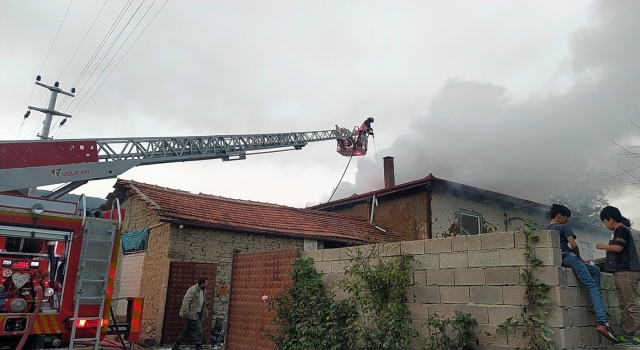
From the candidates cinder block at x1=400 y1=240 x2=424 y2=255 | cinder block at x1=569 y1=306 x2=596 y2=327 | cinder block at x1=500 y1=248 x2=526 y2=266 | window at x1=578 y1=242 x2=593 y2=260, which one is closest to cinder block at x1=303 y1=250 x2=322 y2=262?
cinder block at x1=400 y1=240 x2=424 y2=255

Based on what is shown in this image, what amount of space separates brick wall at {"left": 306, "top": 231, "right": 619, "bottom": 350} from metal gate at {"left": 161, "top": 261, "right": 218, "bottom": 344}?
706 cm

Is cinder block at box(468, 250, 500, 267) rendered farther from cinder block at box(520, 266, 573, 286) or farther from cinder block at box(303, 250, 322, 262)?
cinder block at box(303, 250, 322, 262)

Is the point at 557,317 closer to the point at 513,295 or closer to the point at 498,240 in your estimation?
the point at 513,295

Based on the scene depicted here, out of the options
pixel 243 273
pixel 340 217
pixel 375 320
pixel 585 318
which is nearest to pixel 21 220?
pixel 243 273

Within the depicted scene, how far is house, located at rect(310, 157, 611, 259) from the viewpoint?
1526 cm

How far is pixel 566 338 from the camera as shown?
4352 mm

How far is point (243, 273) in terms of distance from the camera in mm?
8703

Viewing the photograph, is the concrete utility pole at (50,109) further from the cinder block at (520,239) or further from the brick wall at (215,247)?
the cinder block at (520,239)

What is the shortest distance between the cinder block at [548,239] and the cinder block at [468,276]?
29.3 inches

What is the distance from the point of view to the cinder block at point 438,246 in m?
5.47

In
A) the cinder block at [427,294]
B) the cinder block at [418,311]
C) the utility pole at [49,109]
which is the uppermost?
the utility pole at [49,109]

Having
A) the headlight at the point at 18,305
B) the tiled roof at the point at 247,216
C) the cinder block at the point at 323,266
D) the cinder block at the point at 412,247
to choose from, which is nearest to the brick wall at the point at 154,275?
the tiled roof at the point at 247,216

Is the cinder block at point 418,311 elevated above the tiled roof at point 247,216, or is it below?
below

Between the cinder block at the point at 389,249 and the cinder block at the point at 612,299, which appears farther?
the cinder block at the point at 389,249
